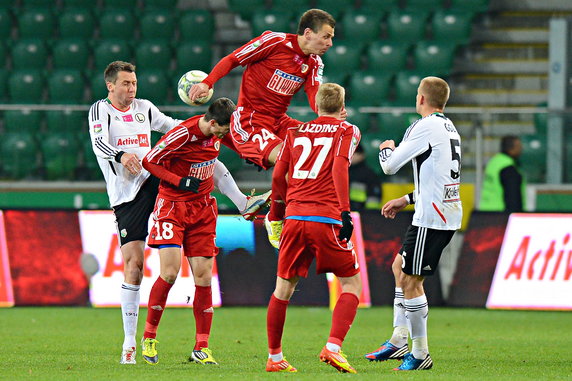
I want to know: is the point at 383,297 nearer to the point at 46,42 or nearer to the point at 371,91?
the point at 371,91

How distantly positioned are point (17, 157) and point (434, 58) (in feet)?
22.9

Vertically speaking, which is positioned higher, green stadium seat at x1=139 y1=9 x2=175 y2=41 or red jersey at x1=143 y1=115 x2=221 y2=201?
green stadium seat at x1=139 y1=9 x2=175 y2=41

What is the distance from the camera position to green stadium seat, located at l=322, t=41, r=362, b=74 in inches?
683

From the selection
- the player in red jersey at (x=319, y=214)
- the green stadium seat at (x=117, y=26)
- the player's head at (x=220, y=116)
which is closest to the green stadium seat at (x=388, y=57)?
the green stadium seat at (x=117, y=26)

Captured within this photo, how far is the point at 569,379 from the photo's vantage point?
6.75 meters

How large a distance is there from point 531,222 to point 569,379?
19.7ft

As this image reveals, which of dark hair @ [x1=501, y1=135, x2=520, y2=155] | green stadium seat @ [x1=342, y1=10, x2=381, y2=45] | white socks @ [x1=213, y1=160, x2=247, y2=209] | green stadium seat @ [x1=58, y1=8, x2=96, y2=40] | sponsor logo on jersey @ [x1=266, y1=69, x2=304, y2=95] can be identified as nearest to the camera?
sponsor logo on jersey @ [x1=266, y1=69, x2=304, y2=95]

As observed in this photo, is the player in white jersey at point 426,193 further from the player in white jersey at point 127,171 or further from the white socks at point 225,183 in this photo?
the white socks at point 225,183

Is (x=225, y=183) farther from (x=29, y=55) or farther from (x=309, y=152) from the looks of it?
(x=29, y=55)

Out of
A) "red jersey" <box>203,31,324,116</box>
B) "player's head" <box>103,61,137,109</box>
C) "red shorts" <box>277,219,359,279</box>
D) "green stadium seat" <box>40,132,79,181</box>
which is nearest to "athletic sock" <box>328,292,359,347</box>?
"red shorts" <box>277,219,359,279</box>

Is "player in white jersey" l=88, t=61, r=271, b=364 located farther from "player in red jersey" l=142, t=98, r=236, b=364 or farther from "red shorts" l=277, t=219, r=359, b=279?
"red shorts" l=277, t=219, r=359, b=279

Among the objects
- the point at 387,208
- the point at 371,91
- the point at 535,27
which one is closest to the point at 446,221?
the point at 387,208

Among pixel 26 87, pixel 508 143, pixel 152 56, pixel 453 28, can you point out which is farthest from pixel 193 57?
pixel 508 143

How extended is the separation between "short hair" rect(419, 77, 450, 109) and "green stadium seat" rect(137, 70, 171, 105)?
31.9ft
